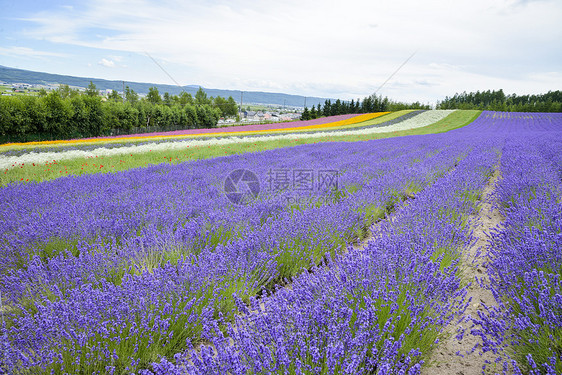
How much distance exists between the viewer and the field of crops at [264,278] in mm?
1570

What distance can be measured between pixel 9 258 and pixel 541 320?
4.19 metres

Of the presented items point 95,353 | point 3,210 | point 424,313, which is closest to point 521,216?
point 424,313

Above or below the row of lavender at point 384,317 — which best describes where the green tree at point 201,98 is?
above

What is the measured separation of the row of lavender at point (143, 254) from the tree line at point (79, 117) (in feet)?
59.2

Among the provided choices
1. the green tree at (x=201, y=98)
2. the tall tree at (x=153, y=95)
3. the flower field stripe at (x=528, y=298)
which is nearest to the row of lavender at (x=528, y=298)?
the flower field stripe at (x=528, y=298)

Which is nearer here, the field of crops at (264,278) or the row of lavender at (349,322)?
the row of lavender at (349,322)

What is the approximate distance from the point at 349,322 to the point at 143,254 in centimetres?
194

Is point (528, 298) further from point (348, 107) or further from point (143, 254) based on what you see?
point (348, 107)

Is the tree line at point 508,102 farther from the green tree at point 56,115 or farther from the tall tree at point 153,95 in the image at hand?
the green tree at point 56,115

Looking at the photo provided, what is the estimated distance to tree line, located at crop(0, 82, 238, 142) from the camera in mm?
19359

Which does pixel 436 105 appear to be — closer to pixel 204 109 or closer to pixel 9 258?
pixel 204 109

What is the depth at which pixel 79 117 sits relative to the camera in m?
25.9

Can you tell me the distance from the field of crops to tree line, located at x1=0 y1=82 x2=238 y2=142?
18.8 metres

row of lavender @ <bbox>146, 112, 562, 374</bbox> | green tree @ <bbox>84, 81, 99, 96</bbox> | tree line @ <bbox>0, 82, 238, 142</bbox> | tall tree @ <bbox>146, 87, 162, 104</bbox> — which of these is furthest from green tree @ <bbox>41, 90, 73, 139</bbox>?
tall tree @ <bbox>146, 87, 162, 104</bbox>
